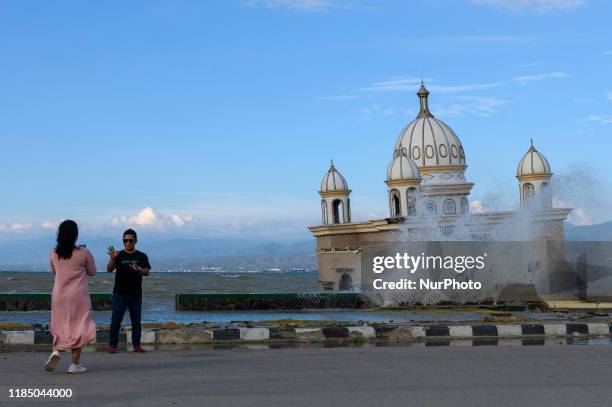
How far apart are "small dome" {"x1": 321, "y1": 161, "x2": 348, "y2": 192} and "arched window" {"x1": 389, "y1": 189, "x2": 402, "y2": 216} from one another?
5.90 metres

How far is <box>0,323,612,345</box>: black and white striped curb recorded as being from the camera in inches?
482

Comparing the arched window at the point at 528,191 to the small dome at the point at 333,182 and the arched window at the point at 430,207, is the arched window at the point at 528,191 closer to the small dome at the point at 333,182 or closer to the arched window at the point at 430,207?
the arched window at the point at 430,207

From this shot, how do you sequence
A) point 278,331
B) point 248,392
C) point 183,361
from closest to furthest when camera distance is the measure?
point 248,392 < point 183,361 < point 278,331

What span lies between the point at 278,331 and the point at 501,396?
6094 millimetres

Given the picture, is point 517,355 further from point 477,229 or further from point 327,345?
point 477,229

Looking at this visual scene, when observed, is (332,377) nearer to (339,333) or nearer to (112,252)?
(112,252)

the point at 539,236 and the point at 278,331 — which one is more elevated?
the point at 539,236

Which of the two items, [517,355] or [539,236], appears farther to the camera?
[539,236]

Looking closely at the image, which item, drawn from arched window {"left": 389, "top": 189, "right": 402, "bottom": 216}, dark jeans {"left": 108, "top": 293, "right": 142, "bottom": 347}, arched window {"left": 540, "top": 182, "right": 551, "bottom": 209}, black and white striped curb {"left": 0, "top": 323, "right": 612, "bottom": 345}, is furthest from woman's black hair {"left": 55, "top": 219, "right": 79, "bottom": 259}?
arched window {"left": 540, "top": 182, "right": 551, "bottom": 209}

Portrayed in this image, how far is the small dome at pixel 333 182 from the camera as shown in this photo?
52969mm

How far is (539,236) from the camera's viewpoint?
4250 centimetres

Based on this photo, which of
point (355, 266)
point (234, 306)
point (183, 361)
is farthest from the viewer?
point (355, 266)

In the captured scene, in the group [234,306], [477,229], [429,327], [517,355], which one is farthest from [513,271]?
[517,355]

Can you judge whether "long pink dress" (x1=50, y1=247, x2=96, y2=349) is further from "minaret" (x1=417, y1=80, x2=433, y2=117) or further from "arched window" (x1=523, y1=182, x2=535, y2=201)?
"minaret" (x1=417, y1=80, x2=433, y2=117)
